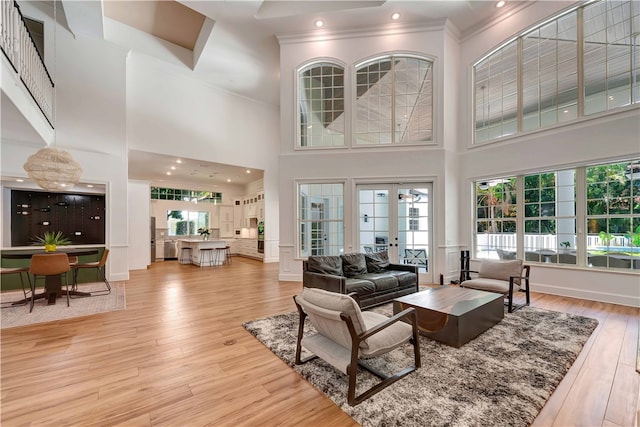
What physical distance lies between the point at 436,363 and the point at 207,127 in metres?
8.68

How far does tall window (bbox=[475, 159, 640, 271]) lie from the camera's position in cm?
444

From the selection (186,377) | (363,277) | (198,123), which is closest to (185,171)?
(198,123)

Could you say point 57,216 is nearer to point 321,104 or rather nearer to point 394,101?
point 321,104

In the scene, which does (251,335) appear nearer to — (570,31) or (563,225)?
(563,225)

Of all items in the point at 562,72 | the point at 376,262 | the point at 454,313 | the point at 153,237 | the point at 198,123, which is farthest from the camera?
the point at 153,237

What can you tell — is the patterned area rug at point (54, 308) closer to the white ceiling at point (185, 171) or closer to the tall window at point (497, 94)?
the white ceiling at point (185, 171)

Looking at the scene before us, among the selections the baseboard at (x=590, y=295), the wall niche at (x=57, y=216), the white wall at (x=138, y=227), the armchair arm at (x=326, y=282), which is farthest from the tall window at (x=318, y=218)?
the wall niche at (x=57, y=216)

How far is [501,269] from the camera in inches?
177

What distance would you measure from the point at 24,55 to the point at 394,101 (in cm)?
686

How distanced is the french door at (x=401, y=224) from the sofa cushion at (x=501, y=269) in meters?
1.53

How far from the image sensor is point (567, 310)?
410cm

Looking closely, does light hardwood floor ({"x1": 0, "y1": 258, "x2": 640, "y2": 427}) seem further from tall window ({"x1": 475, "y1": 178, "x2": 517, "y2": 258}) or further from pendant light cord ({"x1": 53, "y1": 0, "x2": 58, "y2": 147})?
pendant light cord ({"x1": 53, "y1": 0, "x2": 58, "y2": 147})

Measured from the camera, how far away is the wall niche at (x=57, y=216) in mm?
6547

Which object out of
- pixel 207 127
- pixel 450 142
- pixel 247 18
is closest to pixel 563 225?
pixel 450 142
